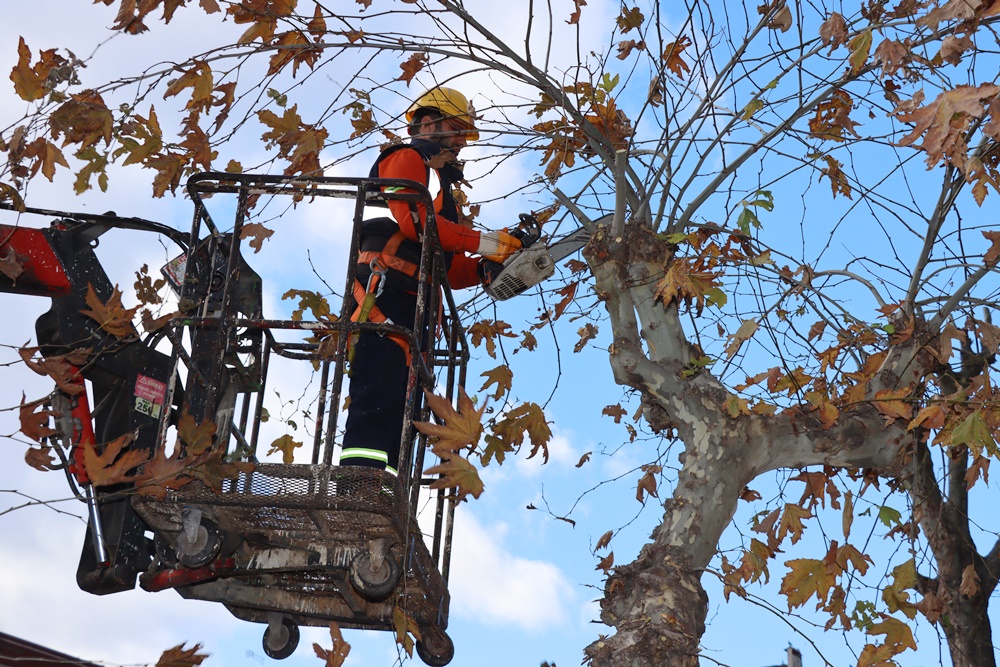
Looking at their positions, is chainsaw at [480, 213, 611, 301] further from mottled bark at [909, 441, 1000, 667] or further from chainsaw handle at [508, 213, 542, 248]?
mottled bark at [909, 441, 1000, 667]

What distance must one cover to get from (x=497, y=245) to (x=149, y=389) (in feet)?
6.70

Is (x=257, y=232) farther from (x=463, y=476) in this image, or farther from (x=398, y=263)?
(x=463, y=476)

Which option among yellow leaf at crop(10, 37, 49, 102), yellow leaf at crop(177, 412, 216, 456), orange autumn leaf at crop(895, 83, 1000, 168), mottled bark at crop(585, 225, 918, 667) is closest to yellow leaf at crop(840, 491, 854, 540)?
mottled bark at crop(585, 225, 918, 667)

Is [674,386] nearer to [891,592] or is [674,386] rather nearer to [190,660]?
[891,592]

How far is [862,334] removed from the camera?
242 inches

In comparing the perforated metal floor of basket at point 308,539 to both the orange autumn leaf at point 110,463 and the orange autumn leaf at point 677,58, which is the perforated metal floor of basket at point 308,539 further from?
the orange autumn leaf at point 677,58

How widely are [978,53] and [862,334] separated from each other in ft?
5.09

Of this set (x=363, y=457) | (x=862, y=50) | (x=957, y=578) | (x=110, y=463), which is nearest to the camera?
(x=862, y=50)

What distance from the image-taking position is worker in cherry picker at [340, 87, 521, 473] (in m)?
5.66

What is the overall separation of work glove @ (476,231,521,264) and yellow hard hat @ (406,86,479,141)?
582mm

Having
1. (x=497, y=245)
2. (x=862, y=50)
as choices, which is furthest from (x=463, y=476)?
(x=862, y=50)

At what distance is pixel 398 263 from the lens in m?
6.05

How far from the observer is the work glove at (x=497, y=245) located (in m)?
6.21

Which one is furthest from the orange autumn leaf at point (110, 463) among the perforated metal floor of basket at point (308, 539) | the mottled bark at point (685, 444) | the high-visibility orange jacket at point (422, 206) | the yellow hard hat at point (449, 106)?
the yellow hard hat at point (449, 106)
